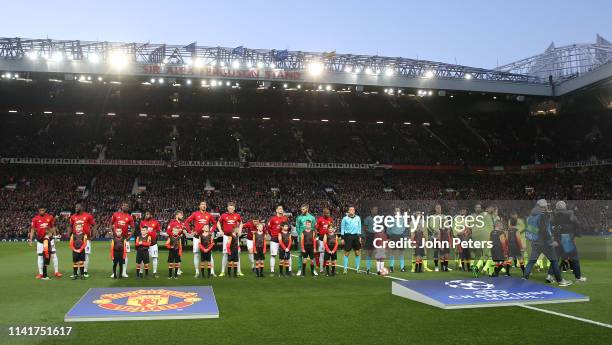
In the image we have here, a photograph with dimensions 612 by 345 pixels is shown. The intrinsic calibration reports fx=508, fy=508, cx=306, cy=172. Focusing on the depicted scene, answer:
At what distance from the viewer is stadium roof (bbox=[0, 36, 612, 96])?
108 feet

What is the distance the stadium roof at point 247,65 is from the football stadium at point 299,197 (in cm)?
13

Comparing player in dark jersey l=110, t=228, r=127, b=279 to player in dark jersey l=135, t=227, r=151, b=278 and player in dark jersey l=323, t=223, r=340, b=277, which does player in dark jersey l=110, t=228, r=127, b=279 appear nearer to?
player in dark jersey l=135, t=227, r=151, b=278

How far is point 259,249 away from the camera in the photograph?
15.0 m

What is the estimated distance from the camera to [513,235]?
14.8 meters

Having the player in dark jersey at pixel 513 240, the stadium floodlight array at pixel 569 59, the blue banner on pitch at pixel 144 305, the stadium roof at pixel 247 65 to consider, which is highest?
the stadium floodlight array at pixel 569 59

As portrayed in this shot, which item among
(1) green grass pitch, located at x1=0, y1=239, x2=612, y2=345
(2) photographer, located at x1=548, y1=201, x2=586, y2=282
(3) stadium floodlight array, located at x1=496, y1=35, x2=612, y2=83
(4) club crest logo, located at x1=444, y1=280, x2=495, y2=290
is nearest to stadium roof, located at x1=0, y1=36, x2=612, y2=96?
(3) stadium floodlight array, located at x1=496, y1=35, x2=612, y2=83

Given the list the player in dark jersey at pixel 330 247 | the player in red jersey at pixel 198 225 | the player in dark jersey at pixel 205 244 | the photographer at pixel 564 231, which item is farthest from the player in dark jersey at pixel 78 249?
the photographer at pixel 564 231

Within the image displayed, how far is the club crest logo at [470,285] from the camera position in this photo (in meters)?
11.1

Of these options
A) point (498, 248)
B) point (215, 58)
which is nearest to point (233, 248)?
point (498, 248)

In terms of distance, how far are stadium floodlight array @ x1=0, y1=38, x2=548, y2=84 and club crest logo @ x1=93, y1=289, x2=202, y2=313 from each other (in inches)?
1001

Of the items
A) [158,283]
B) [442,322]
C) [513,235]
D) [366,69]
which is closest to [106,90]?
[366,69]

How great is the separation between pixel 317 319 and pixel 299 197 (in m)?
34.4

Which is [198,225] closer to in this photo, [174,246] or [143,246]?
[174,246]

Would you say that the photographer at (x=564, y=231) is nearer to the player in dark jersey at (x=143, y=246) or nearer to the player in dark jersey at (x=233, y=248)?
the player in dark jersey at (x=233, y=248)
